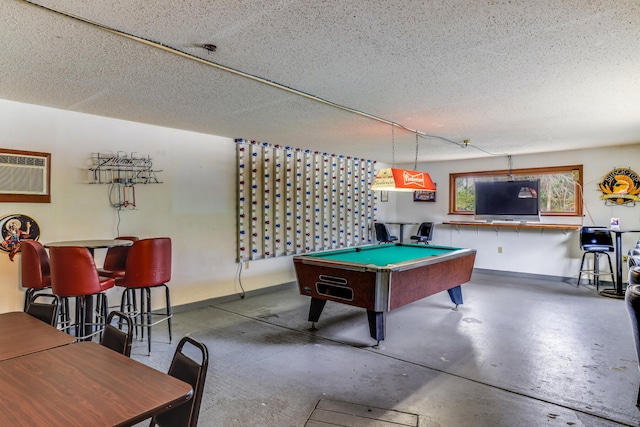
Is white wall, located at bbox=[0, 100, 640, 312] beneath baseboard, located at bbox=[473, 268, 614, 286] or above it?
above

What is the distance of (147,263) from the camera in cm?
336

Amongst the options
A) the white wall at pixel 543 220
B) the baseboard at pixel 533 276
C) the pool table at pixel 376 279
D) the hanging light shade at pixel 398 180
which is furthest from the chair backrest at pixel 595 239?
the hanging light shade at pixel 398 180

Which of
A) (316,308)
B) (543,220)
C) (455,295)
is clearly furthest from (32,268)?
(543,220)

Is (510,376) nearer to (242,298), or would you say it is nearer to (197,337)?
(197,337)

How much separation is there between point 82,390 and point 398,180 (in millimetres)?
3390

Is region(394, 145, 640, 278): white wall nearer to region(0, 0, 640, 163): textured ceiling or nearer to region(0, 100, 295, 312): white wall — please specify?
region(0, 0, 640, 163): textured ceiling

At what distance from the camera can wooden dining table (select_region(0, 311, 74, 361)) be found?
4.96ft

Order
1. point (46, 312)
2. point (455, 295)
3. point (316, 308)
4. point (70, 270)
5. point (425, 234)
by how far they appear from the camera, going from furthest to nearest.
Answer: point (425, 234), point (455, 295), point (316, 308), point (70, 270), point (46, 312)

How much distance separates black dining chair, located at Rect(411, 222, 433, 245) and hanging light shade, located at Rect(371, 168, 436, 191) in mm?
3439

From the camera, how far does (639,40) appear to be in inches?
86.5

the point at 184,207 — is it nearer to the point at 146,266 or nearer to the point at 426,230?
the point at 146,266

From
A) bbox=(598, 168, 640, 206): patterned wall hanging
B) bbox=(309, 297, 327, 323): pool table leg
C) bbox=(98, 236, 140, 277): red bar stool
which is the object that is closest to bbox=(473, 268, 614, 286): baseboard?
bbox=(598, 168, 640, 206): patterned wall hanging

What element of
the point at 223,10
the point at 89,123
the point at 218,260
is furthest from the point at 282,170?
the point at 223,10

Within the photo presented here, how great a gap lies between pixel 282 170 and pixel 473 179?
4157 mm
